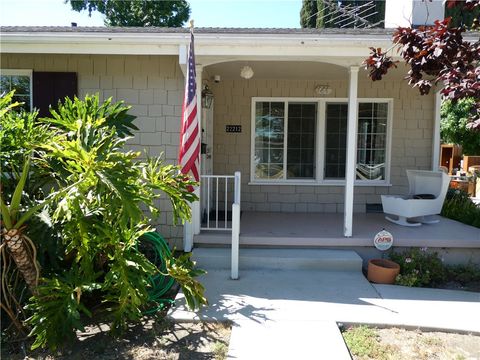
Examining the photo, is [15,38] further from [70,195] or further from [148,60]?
[70,195]

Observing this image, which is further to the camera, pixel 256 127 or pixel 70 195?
pixel 256 127

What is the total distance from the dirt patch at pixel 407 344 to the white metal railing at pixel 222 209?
1.68 m

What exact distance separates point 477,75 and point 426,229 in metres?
3.98

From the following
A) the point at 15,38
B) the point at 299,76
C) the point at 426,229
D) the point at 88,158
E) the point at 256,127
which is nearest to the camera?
A: the point at 88,158

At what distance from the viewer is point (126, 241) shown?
352 centimetres

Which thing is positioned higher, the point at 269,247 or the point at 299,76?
the point at 299,76

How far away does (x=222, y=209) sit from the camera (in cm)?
764

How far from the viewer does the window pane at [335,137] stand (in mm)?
7578

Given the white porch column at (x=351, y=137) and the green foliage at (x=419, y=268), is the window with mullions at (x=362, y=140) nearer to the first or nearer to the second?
the white porch column at (x=351, y=137)

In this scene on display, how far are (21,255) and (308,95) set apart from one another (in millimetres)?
5663

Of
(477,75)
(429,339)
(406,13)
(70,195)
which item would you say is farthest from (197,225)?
(406,13)

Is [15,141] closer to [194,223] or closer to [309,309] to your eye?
[194,223]

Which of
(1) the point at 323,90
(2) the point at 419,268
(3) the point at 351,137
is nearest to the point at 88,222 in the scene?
(3) the point at 351,137

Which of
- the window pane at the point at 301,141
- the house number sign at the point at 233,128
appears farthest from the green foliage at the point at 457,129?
the house number sign at the point at 233,128
